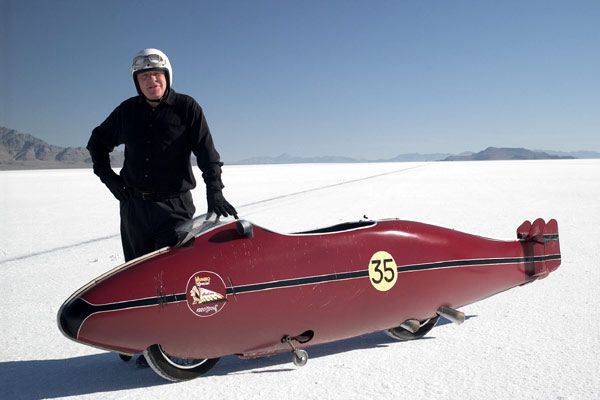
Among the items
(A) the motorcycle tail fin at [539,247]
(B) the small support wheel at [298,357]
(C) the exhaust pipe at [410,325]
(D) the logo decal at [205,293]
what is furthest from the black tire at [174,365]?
(A) the motorcycle tail fin at [539,247]

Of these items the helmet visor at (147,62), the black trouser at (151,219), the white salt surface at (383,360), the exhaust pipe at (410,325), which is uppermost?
the helmet visor at (147,62)

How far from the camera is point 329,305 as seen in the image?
10.8 feet

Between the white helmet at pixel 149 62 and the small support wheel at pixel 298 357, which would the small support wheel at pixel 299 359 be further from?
the white helmet at pixel 149 62

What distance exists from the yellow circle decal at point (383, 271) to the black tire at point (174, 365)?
117cm

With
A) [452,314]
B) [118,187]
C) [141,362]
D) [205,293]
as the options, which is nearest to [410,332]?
[452,314]

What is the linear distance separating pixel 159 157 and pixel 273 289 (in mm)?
1223

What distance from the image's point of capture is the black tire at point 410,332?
152 inches

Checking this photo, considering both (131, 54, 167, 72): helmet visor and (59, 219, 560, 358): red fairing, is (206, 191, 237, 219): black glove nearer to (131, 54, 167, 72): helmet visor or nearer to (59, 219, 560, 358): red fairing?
(59, 219, 560, 358): red fairing

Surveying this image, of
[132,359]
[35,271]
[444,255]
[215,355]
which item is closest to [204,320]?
[215,355]

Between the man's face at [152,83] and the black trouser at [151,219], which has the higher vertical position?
the man's face at [152,83]

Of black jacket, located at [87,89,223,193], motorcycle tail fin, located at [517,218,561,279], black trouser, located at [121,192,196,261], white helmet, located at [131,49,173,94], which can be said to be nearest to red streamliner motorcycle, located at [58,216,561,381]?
black trouser, located at [121,192,196,261]

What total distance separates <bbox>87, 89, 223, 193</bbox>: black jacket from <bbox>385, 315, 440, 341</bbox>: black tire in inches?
66.7

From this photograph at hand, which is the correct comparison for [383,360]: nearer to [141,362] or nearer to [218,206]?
[218,206]

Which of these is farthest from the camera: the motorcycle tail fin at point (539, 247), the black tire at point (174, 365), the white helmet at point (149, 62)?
the motorcycle tail fin at point (539, 247)
